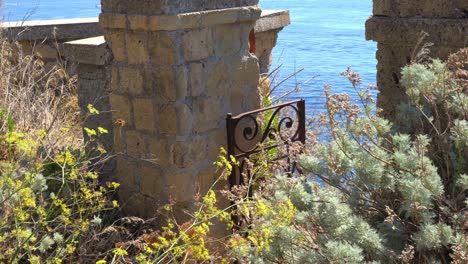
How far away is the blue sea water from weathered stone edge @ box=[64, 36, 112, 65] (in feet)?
2.65

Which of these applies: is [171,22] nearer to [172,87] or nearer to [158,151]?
[172,87]

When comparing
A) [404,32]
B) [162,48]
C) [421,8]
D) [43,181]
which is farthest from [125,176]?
[421,8]

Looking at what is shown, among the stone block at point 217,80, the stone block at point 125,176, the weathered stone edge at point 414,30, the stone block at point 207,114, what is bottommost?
the stone block at point 125,176

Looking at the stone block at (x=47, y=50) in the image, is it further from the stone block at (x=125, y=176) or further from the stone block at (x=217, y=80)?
the stone block at (x=217, y=80)

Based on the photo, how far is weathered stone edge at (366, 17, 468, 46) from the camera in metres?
3.91

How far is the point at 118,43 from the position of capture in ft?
14.0

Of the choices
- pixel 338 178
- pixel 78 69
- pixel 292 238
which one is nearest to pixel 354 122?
pixel 338 178

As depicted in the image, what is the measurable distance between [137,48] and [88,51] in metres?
1.27

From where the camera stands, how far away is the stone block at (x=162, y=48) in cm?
399

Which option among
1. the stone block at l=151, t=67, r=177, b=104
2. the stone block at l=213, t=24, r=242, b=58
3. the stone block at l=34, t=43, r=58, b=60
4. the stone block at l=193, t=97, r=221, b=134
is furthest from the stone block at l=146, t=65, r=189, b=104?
the stone block at l=34, t=43, r=58, b=60

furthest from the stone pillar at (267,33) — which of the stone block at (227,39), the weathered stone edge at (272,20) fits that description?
the stone block at (227,39)

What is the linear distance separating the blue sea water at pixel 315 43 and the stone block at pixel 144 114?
84.8 inches

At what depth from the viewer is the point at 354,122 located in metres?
2.54

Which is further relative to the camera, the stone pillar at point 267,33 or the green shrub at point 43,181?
the stone pillar at point 267,33
